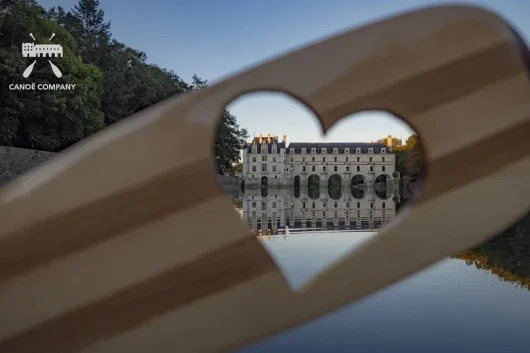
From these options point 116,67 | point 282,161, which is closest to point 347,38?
point 116,67

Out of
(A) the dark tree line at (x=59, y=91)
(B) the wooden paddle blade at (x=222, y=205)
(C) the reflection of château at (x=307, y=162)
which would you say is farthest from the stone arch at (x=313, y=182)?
(B) the wooden paddle blade at (x=222, y=205)

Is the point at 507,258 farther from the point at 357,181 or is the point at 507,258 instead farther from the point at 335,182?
the point at 335,182

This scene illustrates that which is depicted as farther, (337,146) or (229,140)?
(337,146)

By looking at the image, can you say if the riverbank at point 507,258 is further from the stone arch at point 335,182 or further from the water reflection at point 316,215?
the stone arch at point 335,182

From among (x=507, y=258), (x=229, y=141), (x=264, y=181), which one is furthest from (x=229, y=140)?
(x=507, y=258)

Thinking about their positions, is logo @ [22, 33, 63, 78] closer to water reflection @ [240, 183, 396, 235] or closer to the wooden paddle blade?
water reflection @ [240, 183, 396, 235]

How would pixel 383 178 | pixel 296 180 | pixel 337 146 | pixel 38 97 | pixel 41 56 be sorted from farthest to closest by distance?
1. pixel 296 180
2. pixel 337 146
3. pixel 383 178
4. pixel 41 56
5. pixel 38 97

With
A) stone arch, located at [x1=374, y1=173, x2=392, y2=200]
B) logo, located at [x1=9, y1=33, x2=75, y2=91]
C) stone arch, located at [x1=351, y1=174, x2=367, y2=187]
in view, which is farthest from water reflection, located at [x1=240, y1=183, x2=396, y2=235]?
logo, located at [x1=9, y1=33, x2=75, y2=91]
